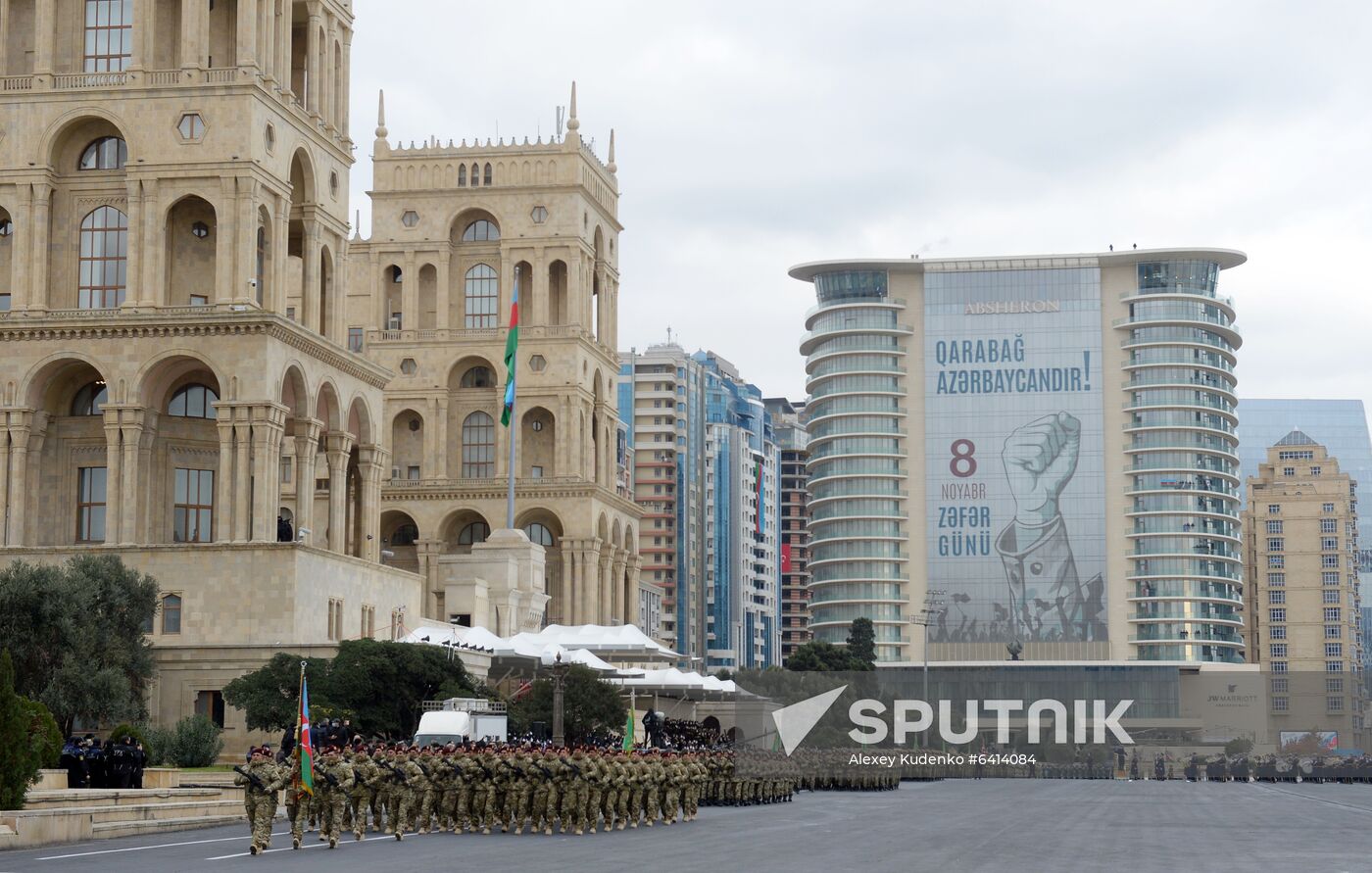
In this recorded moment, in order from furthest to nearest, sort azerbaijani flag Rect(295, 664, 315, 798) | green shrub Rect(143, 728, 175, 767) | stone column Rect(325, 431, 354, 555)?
stone column Rect(325, 431, 354, 555) → green shrub Rect(143, 728, 175, 767) → azerbaijani flag Rect(295, 664, 315, 798)

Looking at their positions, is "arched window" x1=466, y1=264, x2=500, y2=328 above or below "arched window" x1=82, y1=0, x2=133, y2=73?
below

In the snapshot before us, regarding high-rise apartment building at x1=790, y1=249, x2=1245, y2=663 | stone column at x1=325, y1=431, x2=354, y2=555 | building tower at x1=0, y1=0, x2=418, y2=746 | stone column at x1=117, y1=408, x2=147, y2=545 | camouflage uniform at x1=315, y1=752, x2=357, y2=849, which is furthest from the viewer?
high-rise apartment building at x1=790, y1=249, x2=1245, y2=663

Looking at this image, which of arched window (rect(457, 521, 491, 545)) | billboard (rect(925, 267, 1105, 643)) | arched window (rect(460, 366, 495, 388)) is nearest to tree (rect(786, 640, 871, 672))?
arched window (rect(457, 521, 491, 545))

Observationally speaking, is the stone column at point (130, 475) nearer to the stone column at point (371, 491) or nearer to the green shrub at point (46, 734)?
the stone column at point (371, 491)

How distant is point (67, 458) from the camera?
60875 mm

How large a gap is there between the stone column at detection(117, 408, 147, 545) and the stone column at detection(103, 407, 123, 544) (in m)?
0.06

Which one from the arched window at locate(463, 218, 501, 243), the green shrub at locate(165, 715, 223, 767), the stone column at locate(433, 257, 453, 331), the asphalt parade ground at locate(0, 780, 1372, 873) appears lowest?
the asphalt parade ground at locate(0, 780, 1372, 873)

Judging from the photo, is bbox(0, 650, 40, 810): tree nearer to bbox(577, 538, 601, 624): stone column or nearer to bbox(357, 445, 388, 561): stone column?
bbox(357, 445, 388, 561): stone column

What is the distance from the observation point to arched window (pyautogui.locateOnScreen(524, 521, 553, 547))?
97375mm

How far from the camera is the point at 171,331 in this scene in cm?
5916

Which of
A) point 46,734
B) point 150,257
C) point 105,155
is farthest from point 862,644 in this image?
point 46,734

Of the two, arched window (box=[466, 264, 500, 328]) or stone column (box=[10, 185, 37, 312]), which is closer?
stone column (box=[10, 185, 37, 312])

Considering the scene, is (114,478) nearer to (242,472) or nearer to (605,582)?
(242,472)

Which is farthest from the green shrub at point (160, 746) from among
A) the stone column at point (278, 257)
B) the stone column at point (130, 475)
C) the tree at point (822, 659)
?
the tree at point (822, 659)
